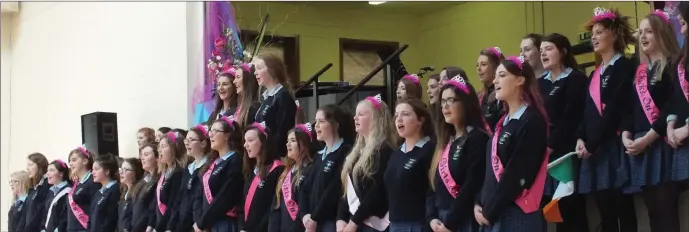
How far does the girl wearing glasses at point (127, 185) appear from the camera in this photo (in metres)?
5.61

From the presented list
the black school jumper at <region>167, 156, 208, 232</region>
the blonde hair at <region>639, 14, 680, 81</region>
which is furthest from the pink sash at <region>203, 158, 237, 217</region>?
the blonde hair at <region>639, 14, 680, 81</region>

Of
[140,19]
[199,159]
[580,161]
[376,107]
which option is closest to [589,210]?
[580,161]

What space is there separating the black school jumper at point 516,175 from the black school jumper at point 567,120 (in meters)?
0.45

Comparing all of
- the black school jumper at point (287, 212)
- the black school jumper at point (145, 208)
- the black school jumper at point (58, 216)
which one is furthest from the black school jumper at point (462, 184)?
the black school jumper at point (58, 216)

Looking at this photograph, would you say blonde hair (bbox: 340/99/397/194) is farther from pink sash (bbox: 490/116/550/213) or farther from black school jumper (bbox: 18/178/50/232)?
black school jumper (bbox: 18/178/50/232)

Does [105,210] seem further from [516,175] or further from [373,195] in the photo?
[516,175]

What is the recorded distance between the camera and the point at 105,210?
19.6 ft

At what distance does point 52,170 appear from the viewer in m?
6.83

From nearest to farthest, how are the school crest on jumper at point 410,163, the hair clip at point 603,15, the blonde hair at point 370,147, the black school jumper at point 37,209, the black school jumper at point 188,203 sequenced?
the school crest on jumper at point 410,163, the hair clip at point 603,15, the blonde hair at point 370,147, the black school jumper at point 188,203, the black school jumper at point 37,209

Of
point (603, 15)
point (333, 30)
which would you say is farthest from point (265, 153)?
point (333, 30)

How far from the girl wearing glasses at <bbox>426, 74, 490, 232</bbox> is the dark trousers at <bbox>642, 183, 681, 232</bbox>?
692mm

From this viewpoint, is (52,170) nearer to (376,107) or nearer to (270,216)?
(270,216)

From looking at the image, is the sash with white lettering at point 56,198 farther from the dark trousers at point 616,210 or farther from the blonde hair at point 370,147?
the dark trousers at point 616,210

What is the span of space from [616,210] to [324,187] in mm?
1330
